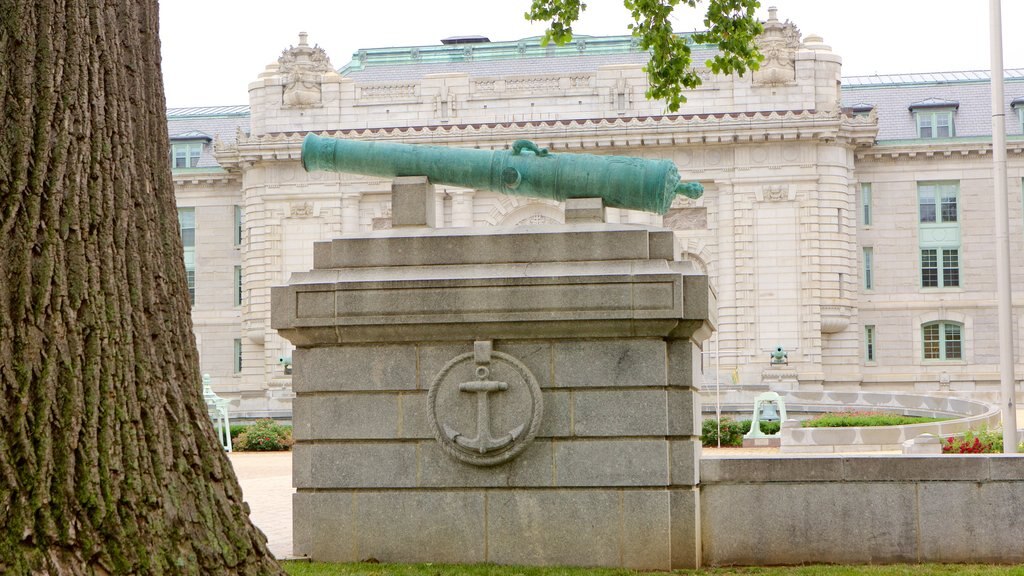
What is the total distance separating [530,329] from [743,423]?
24.9 m

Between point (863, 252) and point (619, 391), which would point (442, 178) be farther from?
point (863, 252)

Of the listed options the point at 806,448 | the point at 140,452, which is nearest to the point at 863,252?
the point at 806,448

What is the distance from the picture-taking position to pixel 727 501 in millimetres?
9172

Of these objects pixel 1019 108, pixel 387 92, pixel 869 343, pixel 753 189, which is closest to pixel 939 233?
pixel 869 343

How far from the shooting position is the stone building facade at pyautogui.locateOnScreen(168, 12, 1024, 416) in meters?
55.9

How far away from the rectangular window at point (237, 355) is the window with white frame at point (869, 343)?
2819cm

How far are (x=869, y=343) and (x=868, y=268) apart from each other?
3418 mm

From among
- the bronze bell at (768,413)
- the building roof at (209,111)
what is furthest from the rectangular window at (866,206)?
the building roof at (209,111)

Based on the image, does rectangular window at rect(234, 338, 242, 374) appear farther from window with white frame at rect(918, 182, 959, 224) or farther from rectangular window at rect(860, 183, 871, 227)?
window with white frame at rect(918, 182, 959, 224)

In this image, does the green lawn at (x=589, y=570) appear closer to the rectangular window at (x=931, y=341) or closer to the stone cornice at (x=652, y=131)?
the stone cornice at (x=652, y=131)

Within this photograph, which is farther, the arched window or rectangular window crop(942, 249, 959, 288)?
rectangular window crop(942, 249, 959, 288)

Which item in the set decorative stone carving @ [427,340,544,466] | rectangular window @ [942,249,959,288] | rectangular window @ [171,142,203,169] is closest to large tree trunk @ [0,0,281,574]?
decorative stone carving @ [427,340,544,466]

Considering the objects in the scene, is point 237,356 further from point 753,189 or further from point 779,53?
point 779,53

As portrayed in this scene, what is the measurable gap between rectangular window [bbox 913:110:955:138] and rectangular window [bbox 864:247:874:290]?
19.2ft
